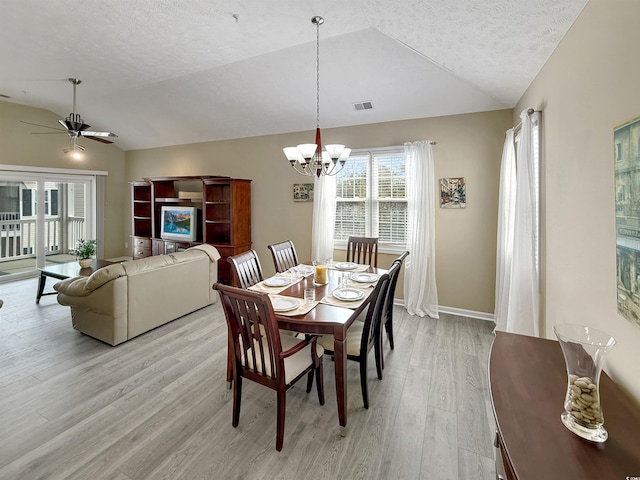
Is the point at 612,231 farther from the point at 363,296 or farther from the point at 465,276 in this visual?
the point at 465,276

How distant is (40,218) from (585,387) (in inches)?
331

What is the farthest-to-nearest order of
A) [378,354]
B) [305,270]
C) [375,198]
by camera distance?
[375,198]
[305,270]
[378,354]

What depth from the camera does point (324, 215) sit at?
15.7 ft

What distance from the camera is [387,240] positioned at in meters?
4.62

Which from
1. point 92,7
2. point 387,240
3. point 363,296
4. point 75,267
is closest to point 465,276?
point 387,240

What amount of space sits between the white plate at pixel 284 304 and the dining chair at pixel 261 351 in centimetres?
18

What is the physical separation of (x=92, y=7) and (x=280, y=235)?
12.0 ft

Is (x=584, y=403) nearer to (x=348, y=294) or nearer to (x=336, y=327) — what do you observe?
(x=336, y=327)

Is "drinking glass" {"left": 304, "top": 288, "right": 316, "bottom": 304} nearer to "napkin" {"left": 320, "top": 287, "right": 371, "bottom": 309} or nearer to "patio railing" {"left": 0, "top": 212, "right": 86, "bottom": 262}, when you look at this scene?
"napkin" {"left": 320, "top": 287, "right": 371, "bottom": 309}

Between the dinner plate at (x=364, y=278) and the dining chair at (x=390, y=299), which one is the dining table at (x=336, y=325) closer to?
the dining chair at (x=390, y=299)

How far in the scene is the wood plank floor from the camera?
1786 millimetres

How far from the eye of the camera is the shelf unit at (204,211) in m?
5.48

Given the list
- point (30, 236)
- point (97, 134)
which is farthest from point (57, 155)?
point (97, 134)

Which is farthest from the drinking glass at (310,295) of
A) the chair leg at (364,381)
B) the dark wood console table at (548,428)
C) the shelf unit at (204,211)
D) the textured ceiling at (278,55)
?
the shelf unit at (204,211)
